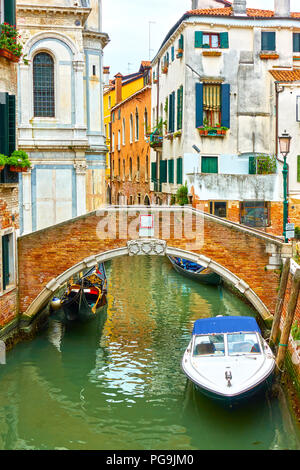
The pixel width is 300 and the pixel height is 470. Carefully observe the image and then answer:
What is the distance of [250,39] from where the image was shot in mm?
19938

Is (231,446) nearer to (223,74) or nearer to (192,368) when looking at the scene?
(192,368)

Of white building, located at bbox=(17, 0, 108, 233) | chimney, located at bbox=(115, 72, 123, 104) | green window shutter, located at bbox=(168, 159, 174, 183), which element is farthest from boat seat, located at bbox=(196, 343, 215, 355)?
chimney, located at bbox=(115, 72, 123, 104)

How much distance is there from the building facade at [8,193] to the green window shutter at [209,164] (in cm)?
847

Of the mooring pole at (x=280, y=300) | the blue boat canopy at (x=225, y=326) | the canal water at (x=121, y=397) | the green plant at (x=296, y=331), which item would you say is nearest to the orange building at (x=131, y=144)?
the canal water at (x=121, y=397)

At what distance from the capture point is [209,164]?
20125 millimetres

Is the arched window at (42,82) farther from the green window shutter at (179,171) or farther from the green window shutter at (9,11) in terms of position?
the green window shutter at (9,11)

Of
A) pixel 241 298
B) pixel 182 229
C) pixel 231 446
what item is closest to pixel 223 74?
pixel 241 298

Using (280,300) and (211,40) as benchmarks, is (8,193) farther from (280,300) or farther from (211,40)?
(211,40)

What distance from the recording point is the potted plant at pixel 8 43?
11352mm

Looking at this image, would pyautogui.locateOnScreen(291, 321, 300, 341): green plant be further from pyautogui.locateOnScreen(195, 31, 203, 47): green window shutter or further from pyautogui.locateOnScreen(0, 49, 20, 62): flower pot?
pyautogui.locateOnScreen(195, 31, 203, 47): green window shutter

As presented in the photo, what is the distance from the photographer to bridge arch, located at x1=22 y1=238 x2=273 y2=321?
13.3 m

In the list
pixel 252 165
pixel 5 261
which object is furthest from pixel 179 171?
pixel 5 261

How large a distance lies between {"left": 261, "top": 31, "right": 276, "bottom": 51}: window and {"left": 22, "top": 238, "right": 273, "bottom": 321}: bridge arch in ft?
30.3
